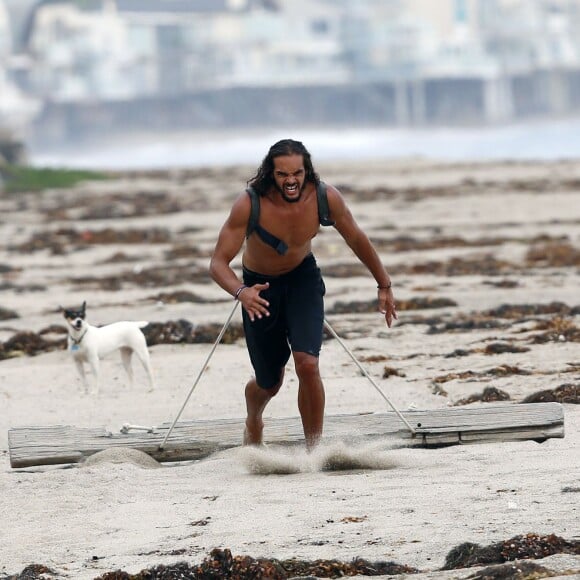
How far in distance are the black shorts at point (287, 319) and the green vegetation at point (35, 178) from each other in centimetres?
3379

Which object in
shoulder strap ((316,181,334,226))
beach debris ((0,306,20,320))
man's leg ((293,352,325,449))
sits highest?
shoulder strap ((316,181,334,226))

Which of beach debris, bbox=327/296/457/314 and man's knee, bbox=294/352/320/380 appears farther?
beach debris, bbox=327/296/457/314

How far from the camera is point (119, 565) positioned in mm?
5723

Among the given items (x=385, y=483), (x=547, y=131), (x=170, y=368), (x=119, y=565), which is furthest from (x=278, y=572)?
(x=547, y=131)

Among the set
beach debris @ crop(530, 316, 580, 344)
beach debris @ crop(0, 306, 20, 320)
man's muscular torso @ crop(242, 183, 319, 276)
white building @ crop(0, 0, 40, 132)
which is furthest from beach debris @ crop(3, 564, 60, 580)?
white building @ crop(0, 0, 40, 132)

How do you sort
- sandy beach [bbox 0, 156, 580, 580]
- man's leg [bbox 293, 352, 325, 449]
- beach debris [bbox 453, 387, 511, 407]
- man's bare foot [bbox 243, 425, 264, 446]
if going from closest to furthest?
sandy beach [bbox 0, 156, 580, 580] → man's leg [bbox 293, 352, 325, 449] → man's bare foot [bbox 243, 425, 264, 446] → beach debris [bbox 453, 387, 511, 407]

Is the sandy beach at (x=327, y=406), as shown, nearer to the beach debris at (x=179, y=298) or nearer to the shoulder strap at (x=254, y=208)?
the beach debris at (x=179, y=298)

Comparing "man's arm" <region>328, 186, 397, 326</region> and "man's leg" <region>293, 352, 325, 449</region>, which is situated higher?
"man's arm" <region>328, 186, 397, 326</region>

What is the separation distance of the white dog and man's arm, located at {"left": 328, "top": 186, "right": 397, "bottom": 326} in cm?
296

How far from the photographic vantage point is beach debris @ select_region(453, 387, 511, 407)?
28.8 ft

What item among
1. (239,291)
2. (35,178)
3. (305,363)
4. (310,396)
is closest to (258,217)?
(239,291)

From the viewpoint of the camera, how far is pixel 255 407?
7.39 metres

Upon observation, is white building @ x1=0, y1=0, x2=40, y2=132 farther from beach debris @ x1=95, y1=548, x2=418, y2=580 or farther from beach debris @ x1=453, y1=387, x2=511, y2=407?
beach debris @ x1=95, y1=548, x2=418, y2=580

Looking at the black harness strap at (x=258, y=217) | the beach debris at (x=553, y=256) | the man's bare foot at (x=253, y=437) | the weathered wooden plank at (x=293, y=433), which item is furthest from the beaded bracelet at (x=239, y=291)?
the beach debris at (x=553, y=256)
